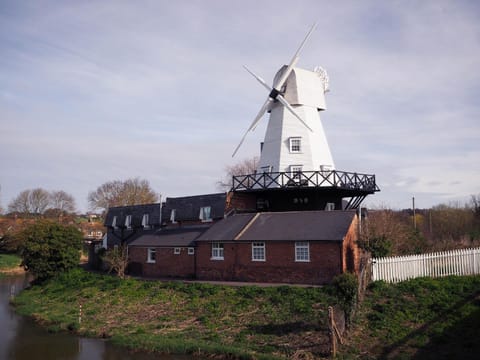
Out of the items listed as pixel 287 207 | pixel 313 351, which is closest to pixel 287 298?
pixel 313 351

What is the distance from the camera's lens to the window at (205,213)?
28.0 m

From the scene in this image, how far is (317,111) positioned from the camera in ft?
98.5

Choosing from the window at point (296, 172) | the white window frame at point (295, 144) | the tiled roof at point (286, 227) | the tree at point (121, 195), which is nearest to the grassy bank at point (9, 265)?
the tree at point (121, 195)

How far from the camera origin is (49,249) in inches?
1152

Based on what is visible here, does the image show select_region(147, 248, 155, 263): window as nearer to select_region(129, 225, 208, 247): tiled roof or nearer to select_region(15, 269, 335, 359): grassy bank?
select_region(129, 225, 208, 247): tiled roof

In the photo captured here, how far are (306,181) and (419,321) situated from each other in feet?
40.7

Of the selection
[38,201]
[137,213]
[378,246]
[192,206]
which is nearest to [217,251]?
[192,206]

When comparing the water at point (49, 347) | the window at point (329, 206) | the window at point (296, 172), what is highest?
the window at point (296, 172)

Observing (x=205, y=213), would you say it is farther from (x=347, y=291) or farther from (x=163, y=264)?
(x=347, y=291)

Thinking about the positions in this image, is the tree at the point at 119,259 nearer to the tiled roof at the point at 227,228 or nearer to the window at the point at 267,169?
the tiled roof at the point at 227,228

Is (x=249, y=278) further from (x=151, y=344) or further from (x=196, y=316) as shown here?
(x=151, y=344)

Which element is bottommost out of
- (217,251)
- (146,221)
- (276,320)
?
(276,320)

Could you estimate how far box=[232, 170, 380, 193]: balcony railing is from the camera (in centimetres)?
2573

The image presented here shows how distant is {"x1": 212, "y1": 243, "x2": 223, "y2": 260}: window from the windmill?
12.7 ft
